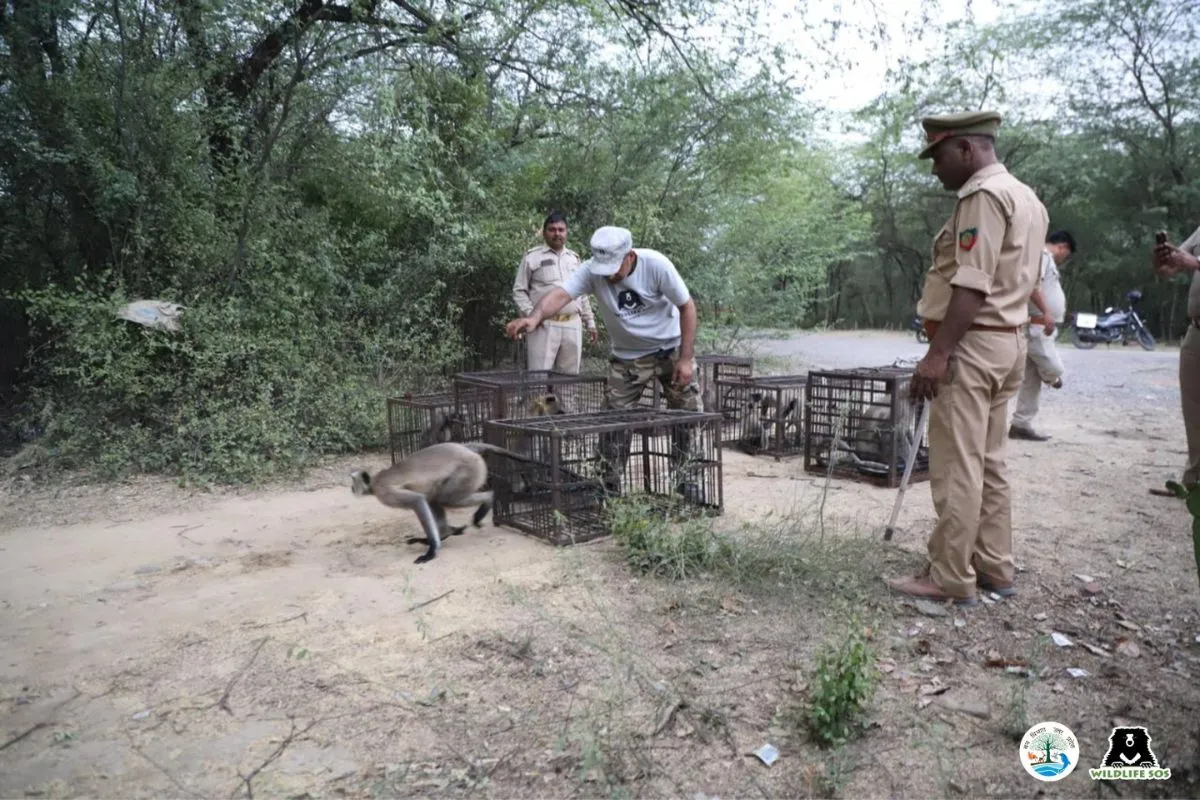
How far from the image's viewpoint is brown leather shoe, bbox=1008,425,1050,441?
768cm

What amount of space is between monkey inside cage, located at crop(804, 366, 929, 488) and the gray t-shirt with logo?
160 cm

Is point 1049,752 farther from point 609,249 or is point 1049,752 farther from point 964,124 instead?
point 609,249

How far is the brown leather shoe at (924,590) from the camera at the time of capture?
3613 millimetres

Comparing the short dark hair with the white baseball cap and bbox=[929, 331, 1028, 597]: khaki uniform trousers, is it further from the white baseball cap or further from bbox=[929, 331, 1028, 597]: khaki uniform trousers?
the white baseball cap

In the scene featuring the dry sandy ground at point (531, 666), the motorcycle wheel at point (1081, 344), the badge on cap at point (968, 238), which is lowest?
the motorcycle wheel at point (1081, 344)

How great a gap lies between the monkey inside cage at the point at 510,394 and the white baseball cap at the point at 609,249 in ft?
3.06

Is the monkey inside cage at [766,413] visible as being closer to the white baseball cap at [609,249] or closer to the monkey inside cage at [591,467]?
the monkey inside cage at [591,467]

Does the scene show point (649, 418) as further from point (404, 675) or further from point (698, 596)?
point (404, 675)

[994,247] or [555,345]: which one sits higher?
[994,247]

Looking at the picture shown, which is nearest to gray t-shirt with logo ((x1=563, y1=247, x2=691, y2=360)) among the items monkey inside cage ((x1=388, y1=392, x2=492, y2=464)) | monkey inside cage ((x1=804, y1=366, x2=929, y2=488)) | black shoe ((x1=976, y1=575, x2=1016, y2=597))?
monkey inside cage ((x1=388, y1=392, x2=492, y2=464))

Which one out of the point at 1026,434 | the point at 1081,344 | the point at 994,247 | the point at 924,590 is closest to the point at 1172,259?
the point at 994,247

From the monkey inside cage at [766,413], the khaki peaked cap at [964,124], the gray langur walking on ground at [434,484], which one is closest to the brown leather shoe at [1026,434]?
the monkey inside cage at [766,413]

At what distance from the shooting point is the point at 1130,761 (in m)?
2.34

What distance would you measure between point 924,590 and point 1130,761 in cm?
136
